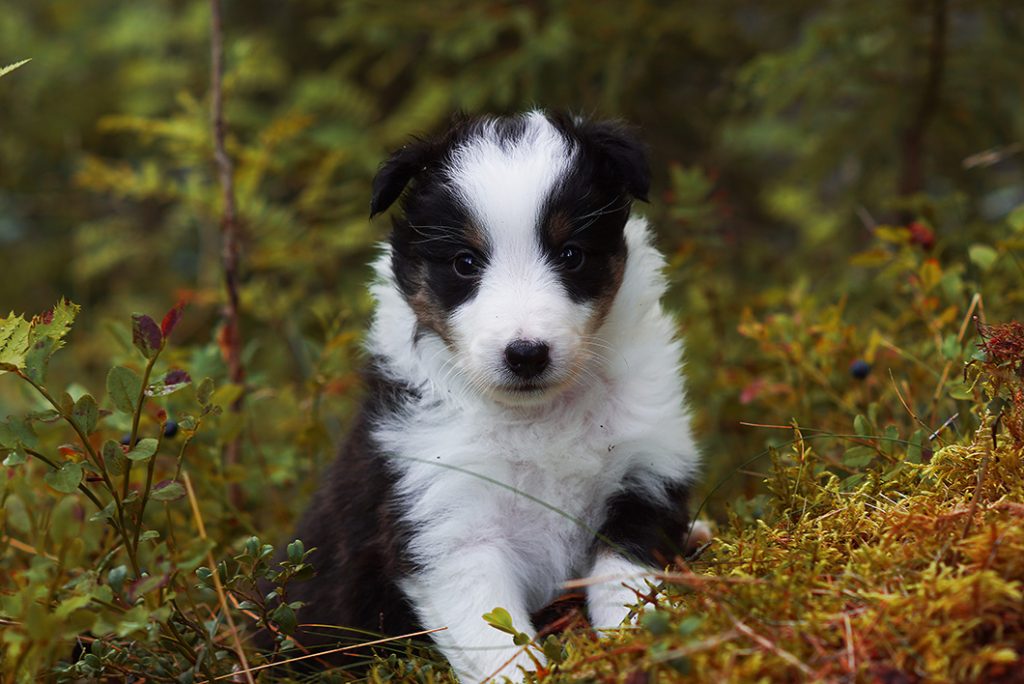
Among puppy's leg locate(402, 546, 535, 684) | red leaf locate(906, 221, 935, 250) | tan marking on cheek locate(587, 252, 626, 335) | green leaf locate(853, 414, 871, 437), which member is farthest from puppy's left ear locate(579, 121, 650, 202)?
red leaf locate(906, 221, 935, 250)

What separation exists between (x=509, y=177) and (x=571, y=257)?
1.08ft

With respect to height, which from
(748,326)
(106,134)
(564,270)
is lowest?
(106,134)

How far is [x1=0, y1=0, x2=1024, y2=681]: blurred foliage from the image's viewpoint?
277cm

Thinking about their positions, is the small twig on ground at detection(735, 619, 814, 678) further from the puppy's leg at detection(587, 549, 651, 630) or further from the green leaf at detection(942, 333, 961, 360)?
the green leaf at detection(942, 333, 961, 360)

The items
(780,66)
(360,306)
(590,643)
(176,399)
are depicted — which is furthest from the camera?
(360,306)

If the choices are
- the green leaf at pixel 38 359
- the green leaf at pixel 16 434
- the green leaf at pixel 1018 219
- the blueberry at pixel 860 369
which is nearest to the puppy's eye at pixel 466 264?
the green leaf at pixel 38 359

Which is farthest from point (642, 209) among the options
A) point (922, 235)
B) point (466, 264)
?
point (466, 264)

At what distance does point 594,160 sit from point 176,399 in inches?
78.6

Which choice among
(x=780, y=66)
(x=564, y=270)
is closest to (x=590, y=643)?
(x=564, y=270)

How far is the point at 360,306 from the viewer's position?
6445 millimetres

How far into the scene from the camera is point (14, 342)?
271 centimetres

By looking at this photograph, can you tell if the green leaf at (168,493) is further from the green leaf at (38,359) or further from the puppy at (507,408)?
the puppy at (507,408)

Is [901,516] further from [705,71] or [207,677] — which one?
[705,71]

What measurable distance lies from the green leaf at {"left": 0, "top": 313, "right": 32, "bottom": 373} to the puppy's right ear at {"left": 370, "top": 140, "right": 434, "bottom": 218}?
3.90ft
